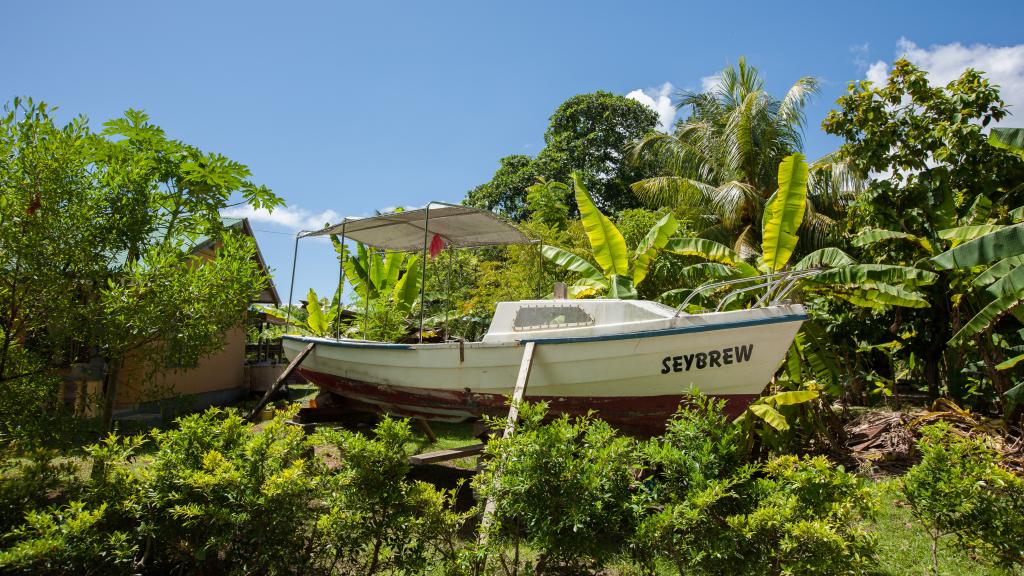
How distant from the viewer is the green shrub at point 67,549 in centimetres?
307

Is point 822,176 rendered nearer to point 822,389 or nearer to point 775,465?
point 822,389

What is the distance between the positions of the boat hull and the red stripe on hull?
0.01 meters

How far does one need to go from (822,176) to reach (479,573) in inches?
709

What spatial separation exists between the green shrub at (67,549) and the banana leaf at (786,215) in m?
8.52

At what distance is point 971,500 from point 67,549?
5.45 meters

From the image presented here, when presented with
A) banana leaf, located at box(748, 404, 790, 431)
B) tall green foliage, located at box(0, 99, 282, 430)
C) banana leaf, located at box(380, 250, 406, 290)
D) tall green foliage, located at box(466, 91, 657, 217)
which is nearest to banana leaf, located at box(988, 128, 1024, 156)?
banana leaf, located at box(748, 404, 790, 431)

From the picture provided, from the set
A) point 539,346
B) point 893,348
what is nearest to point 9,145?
point 539,346

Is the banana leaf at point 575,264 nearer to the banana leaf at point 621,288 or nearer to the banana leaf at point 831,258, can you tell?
the banana leaf at point 621,288

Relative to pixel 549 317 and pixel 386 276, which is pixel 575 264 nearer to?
pixel 549 317

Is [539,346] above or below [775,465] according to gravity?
above

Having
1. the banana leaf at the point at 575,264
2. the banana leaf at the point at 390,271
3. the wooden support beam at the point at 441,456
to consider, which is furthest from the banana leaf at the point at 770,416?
the banana leaf at the point at 390,271

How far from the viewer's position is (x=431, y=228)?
1002 centimetres

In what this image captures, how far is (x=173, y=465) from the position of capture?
3.89 metres

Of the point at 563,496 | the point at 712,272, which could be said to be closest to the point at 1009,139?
the point at 712,272
